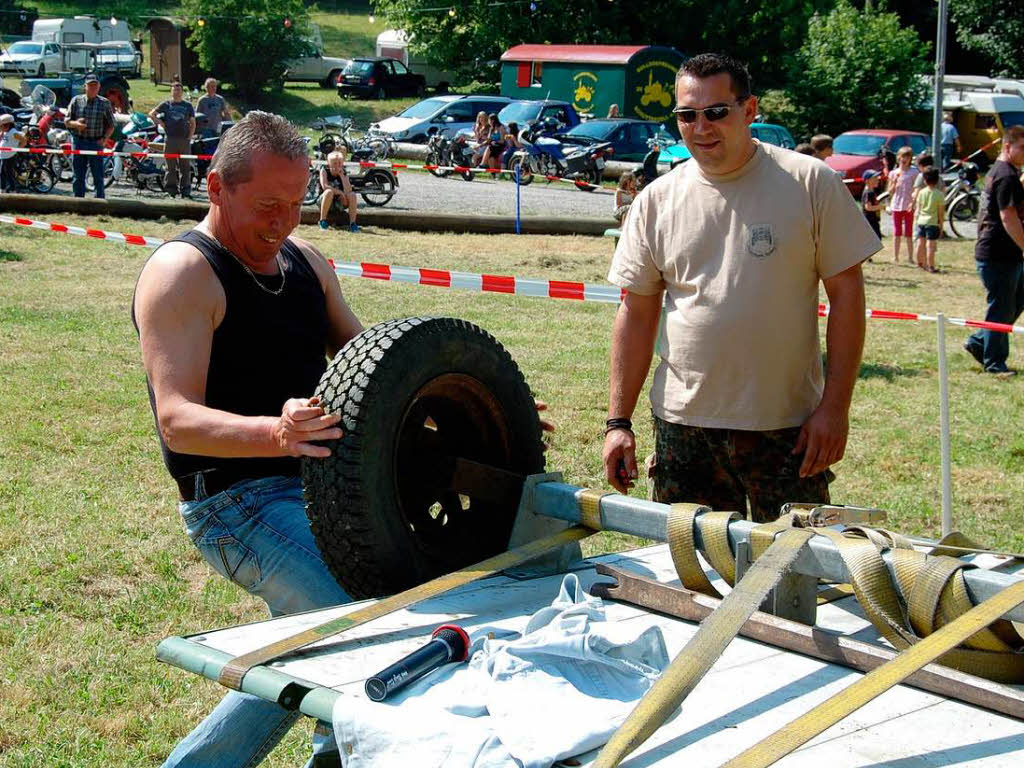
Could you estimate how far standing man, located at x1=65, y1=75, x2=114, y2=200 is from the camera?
1852 centimetres

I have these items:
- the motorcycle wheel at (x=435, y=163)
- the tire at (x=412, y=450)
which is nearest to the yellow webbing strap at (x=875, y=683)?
the tire at (x=412, y=450)

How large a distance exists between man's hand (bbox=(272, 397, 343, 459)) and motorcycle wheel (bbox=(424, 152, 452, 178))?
79.5ft

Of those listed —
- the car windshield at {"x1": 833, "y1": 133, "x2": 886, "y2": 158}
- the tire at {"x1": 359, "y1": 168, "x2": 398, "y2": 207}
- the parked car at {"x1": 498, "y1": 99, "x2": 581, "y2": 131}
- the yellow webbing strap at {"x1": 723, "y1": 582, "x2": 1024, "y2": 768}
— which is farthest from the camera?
the parked car at {"x1": 498, "y1": 99, "x2": 581, "y2": 131}

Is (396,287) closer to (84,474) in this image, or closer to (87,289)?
(87,289)

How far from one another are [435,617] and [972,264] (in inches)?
649

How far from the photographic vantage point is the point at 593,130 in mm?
27875

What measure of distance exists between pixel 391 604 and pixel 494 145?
2537cm

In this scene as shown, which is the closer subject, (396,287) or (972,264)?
(396,287)

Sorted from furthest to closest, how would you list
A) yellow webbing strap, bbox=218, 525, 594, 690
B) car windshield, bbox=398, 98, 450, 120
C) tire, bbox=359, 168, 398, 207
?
car windshield, bbox=398, 98, 450, 120 < tire, bbox=359, 168, 398, 207 < yellow webbing strap, bbox=218, 525, 594, 690

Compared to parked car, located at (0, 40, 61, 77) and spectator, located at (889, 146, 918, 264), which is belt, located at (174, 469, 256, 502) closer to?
spectator, located at (889, 146, 918, 264)

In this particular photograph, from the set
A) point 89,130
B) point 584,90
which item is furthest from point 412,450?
point 584,90

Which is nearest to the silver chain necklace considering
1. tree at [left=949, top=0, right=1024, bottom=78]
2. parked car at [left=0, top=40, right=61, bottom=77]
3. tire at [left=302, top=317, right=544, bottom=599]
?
tire at [left=302, top=317, right=544, bottom=599]

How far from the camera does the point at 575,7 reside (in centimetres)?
4484

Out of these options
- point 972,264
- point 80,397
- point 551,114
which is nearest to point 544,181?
point 551,114
